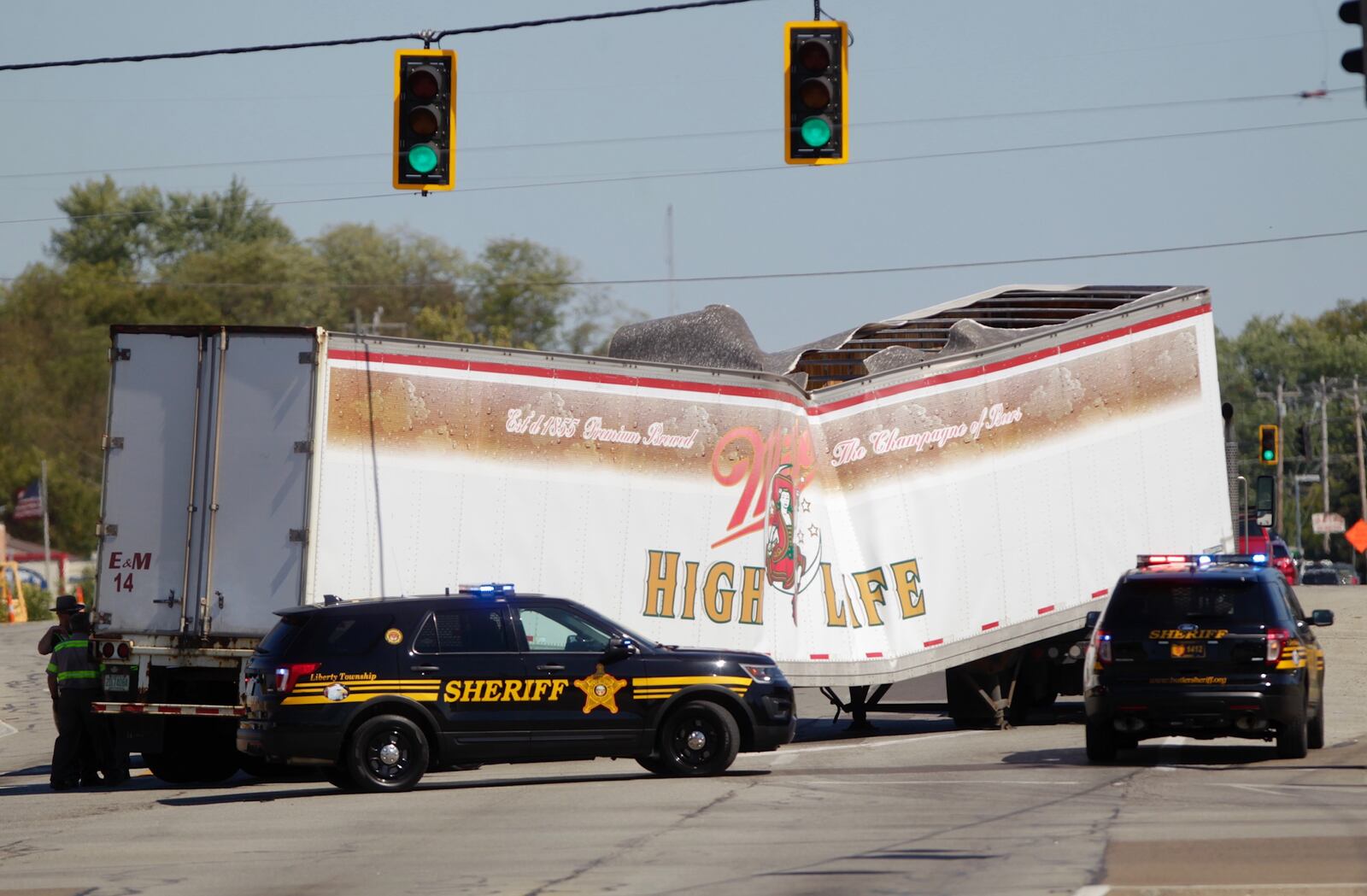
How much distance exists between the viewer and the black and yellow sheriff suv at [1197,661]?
1518cm

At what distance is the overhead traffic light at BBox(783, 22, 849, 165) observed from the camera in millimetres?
15508

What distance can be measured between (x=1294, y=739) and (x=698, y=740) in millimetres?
4945

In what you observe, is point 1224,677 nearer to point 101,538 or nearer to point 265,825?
point 265,825

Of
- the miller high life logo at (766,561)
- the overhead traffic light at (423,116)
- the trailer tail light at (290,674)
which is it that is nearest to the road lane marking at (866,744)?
the miller high life logo at (766,561)

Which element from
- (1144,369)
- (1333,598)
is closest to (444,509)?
(1144,369)

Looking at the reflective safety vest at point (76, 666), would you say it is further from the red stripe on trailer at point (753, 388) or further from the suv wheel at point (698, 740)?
the suv wheel at point (698, 740)

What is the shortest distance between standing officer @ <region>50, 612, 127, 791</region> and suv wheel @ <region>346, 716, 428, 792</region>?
10.4ft

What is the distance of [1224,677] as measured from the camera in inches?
598

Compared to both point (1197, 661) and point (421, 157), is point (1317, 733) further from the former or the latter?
point (421, 157)

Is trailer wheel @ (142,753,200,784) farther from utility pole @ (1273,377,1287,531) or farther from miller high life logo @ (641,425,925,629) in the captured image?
utility pole @ (1273,377,1287,531)

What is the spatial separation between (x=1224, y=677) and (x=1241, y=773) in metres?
0.79

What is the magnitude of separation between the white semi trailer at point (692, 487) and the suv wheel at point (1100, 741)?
3173mm

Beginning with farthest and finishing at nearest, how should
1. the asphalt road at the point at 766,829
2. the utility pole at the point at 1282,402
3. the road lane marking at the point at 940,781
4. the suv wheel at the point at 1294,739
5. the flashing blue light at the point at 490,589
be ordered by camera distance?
the utility pole at the point at 1282,402, the suv wheel at the point at 1294,739, the flashing blue light at the point at 490,589, the road lane marking at the point at 940,781, the asphalt road at the point at 766,829

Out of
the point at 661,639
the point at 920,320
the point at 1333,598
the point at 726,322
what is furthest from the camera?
the point at 1333,598
